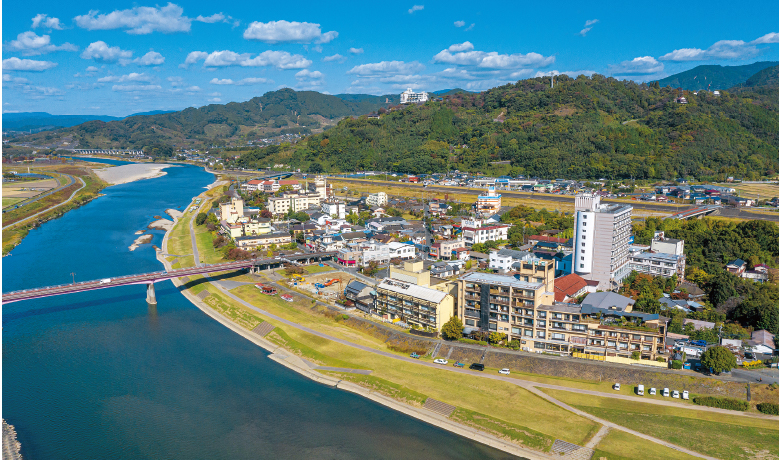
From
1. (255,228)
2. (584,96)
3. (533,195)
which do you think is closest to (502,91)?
(584,96)

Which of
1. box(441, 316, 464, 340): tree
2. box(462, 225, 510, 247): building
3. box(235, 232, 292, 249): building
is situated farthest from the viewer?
box(235, 232, 292, 249): building

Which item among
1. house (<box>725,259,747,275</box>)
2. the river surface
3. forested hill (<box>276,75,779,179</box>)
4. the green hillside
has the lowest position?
the river surface

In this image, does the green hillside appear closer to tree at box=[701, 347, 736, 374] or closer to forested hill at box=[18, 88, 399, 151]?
forested hill at box=[18, 88, 399, 151]

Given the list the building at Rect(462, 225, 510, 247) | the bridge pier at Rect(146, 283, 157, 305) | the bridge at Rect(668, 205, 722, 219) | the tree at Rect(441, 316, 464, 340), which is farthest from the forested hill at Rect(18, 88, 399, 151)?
the tree at Rect(441, 316, 464, 340)

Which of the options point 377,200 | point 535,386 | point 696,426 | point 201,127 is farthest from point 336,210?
point 201,127

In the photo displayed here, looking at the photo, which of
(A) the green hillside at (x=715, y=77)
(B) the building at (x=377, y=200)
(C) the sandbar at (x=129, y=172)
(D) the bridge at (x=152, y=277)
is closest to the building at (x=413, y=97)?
(C) the sandbar at (x=129, y=172)

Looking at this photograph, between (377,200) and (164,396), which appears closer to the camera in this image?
(164,396)

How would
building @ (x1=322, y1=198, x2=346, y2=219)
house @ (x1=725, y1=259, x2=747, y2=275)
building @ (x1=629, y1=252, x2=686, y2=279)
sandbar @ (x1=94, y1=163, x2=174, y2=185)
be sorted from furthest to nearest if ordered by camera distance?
1. sandbar @ (x1=94, y1=163, x2=174, y2=185)
2. building @ (x1=322, y1=198, x2=346, y2=219)
3. house @ (x1=725, y1=259, x2=747, y2=275)
4. building @ (x1=629, y1=252, x2=686, y2=279)

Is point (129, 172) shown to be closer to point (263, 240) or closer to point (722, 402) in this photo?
point (263, 240)

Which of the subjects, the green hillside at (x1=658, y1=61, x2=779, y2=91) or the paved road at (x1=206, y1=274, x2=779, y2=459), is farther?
the green hillside at (x1=658, y1=61, x2=779, y2=91)
